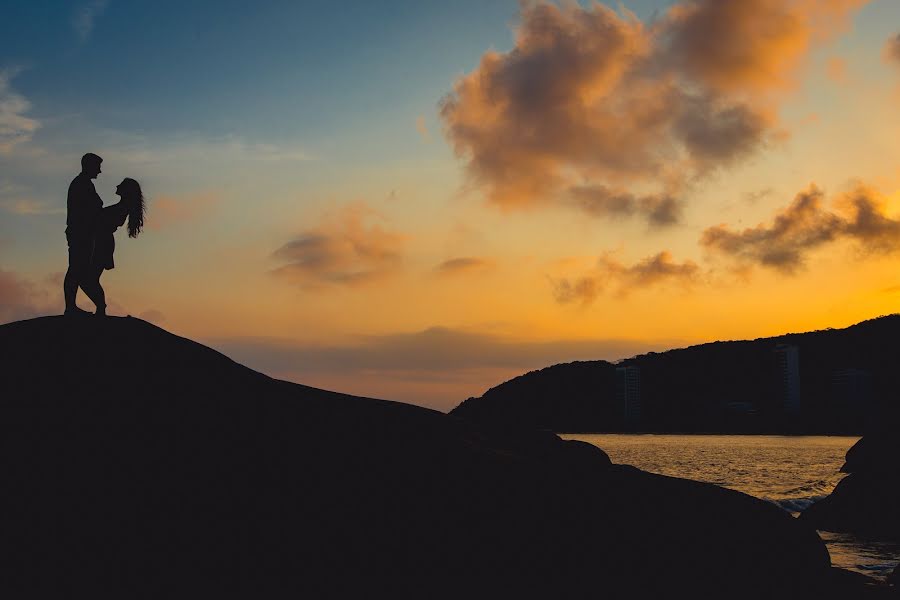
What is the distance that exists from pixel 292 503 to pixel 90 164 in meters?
6.67

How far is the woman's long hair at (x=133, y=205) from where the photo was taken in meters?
13.3

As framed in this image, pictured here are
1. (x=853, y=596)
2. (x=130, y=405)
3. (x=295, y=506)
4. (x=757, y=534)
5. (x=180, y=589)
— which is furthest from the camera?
(x=853, y=596)

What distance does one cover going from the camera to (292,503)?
9656mm

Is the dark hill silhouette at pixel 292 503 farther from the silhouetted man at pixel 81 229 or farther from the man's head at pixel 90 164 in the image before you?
the man's head at pixel 90 164

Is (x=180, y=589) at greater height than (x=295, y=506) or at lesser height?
lesser

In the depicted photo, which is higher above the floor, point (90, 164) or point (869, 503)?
point (90, 164)

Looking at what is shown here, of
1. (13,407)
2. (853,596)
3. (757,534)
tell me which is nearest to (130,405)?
(13,407)

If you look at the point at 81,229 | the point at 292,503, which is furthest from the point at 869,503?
the point at 81,229

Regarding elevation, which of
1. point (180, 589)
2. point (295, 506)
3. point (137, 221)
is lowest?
point (180, 589)

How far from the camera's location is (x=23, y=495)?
941cm

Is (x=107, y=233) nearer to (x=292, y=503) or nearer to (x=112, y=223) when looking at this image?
(x=112, y=223)

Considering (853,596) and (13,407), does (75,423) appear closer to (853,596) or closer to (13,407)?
(13,407)

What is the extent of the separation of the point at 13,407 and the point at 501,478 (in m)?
6.17

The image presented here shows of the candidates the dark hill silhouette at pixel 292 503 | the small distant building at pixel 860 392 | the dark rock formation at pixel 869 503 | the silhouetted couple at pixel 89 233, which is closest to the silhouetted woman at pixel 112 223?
the silhouetted couple at pixel 89 233
